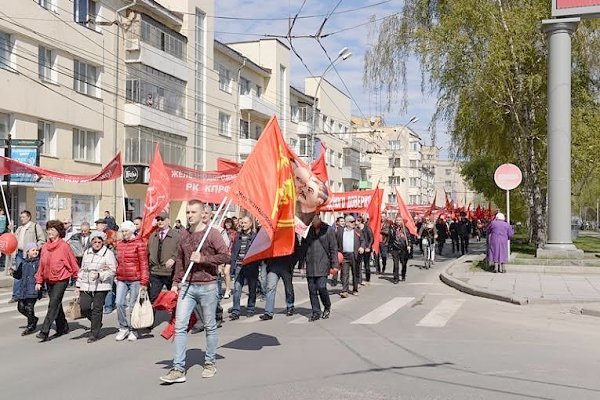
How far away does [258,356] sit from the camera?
28.0 feet

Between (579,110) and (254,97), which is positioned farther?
(254,97)

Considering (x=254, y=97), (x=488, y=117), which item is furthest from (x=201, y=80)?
(x=488, y=117)

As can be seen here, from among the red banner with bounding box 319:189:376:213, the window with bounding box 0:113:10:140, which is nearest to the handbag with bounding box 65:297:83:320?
the red banner with bounding box 319:189:376:213

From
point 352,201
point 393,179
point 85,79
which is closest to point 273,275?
point 352,201

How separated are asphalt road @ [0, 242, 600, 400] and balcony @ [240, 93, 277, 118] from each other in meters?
36.0

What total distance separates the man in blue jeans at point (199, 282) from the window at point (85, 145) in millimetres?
24644

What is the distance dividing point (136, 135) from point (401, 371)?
29.0 metres

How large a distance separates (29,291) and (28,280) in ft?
0.53

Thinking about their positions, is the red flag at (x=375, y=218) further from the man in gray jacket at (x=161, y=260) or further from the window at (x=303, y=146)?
the window at (x=303, y=146)

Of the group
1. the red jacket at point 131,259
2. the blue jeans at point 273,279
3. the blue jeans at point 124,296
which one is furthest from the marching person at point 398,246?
the red jacket at point 131,259

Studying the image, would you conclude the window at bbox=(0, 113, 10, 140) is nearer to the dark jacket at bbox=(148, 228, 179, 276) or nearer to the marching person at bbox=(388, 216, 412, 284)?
the marching person at bbox=(388, 216, 412, 284)

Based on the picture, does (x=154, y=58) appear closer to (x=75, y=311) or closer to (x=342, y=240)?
(x=342, y=240)

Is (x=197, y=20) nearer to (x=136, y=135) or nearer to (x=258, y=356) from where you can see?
(x=136, y=135)

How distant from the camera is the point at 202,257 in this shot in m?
7.46
